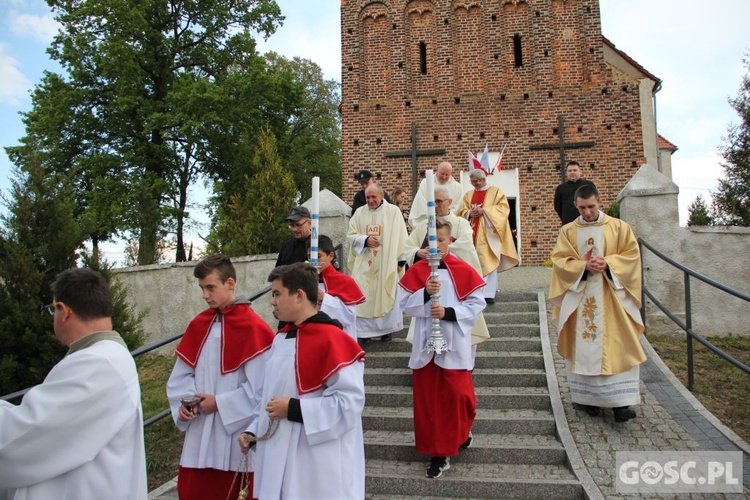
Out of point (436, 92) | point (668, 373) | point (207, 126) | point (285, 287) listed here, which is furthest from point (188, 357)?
point (207, 126)

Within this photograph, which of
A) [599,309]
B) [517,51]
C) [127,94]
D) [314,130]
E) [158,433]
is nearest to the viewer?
[599,309]

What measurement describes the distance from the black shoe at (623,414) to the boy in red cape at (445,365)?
1.35 metres

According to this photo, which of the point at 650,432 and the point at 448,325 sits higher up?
the point at 448,325

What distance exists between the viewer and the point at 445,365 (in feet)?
14.5

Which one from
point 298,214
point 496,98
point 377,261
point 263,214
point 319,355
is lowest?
point 319,355

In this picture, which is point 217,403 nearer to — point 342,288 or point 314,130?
point 342,288

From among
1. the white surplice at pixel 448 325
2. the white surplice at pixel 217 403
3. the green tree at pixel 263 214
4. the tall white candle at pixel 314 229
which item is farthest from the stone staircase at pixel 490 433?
the green tree at pixel 263 214

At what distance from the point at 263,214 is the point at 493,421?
7.62 meters

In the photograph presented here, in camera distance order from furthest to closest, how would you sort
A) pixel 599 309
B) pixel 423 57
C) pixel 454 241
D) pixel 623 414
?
pixel 423 57
pixel 454 241
pixel 599 309
pixel 623 414

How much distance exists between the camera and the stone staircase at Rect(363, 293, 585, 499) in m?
4.27

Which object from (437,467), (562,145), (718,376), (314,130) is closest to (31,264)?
(437,467)

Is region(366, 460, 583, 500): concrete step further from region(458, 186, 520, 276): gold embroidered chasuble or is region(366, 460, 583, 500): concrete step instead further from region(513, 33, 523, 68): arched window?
region(513, 33, 523, 68): arched window

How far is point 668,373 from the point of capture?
233 inches

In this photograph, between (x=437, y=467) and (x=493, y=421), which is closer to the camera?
(x=437, y=467)
